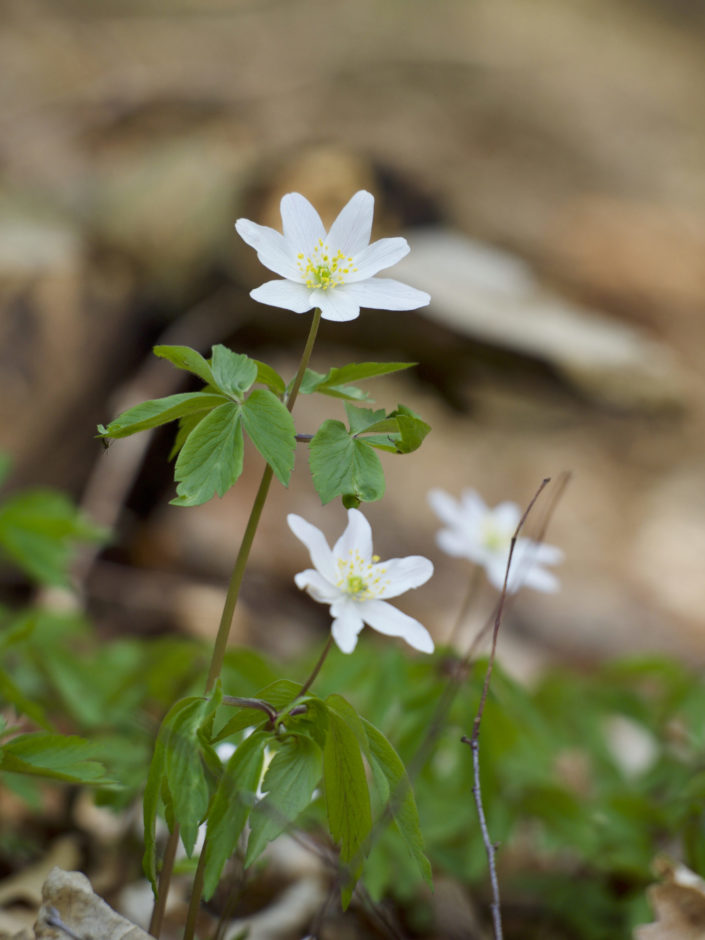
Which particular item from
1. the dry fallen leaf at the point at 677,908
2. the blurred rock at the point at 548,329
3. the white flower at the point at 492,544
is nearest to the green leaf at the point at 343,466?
the white flower at the point at 492,544

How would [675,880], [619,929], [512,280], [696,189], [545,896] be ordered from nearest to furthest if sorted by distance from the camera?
[675,880] < [619,929] < [545,896] < [512,280] < [696,189]

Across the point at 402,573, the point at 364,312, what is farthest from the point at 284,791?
the point at 364,312

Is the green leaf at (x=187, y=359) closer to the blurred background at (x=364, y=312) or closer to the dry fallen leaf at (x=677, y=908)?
the dry fallen leaf at (x=677, y=908)

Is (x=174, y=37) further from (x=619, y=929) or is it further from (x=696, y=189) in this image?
(x=619, y=929)

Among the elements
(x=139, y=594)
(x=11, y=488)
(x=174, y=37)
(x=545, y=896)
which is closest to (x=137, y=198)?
(x=11, y=488)

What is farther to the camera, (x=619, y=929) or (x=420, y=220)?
(x=420, y=220)

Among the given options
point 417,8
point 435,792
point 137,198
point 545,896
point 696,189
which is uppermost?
point 417,8
